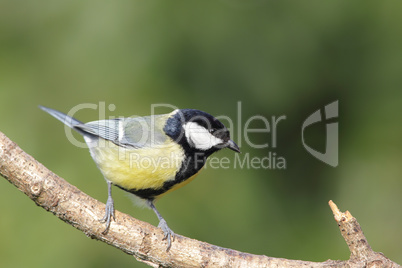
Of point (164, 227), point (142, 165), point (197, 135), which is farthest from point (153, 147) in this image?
point (164, 227)

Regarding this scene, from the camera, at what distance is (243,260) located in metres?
1.81

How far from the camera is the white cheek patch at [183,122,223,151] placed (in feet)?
7.30

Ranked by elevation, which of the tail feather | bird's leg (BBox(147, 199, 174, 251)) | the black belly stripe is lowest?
bird's leg (BBox(147, 199, 174, 251))

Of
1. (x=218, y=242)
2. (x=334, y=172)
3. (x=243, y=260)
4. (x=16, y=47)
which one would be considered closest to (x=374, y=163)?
(x=334, y=172)

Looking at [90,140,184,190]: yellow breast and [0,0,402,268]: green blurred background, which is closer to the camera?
[90,140,184,190]: yellow breast

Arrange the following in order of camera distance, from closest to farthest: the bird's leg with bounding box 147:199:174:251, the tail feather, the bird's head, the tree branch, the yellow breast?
1. the tree branch
2. the bird's leg with bounding box 147:199:174:251
3. the yellow breast
4. the bird's head
5. the tail feather

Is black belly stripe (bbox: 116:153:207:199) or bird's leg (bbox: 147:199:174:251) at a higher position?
black belly stripe (bbox: 116:153:207:199)

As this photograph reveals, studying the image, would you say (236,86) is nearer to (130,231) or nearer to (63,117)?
(63,117)

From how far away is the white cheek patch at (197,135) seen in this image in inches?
87.6

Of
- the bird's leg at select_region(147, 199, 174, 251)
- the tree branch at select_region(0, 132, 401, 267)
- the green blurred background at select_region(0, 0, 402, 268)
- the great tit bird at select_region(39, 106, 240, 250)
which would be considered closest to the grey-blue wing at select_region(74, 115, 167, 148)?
the great tit bird at select_region(39, 106, 240, 250)

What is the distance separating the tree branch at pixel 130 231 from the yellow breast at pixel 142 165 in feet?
0.77

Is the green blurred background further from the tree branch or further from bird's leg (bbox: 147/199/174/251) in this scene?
the tree branch

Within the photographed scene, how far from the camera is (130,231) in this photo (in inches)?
73.2

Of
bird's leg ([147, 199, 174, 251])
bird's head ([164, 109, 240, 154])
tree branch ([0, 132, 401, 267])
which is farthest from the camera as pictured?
bird's head ([164, 109, 240, 154])
